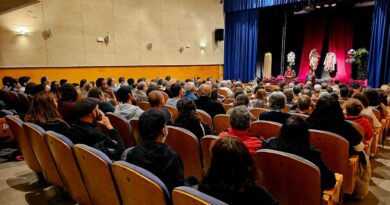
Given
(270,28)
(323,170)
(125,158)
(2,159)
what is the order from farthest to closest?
(270,28)
(2,159)
(323,170)
(125,158)

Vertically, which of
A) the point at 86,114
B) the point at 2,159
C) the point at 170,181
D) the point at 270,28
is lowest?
the point at 2,159

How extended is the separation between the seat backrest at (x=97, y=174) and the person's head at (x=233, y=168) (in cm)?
75

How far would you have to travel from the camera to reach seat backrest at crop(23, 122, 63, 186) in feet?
7.59

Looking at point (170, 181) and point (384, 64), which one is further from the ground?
point (384, 64)

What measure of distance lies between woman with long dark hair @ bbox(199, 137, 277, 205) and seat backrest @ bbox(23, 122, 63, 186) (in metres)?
1.74

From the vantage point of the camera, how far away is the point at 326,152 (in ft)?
8.14

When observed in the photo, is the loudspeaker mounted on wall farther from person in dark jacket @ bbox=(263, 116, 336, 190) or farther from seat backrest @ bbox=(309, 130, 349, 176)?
person in dark jacket @ bbox=(263, 116, 336, 190)

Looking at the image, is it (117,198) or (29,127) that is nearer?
(117,198)

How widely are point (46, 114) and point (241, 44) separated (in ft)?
40.2

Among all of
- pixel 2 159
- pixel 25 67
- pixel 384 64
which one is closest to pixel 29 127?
pixel 2 159

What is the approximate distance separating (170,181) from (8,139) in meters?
4.19

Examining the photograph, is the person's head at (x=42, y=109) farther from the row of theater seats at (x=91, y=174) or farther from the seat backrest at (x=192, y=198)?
the seat backrest at (x=192, y=198)

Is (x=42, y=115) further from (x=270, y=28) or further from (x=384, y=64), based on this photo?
(x=270, y=28)

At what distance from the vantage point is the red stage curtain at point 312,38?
1338 centimetres
